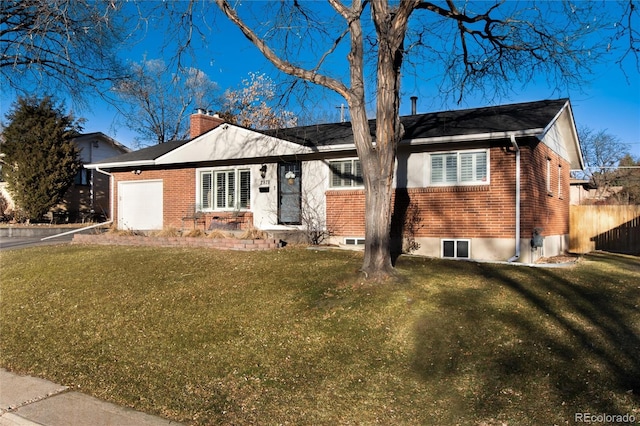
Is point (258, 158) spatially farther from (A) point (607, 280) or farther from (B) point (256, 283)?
(A) point (607, 280)

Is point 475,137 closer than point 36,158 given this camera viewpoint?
Yes

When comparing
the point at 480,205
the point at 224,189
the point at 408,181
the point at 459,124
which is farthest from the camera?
the point at 224,189

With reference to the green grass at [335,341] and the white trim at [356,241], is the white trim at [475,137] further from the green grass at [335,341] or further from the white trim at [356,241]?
the green grass at [335,341]

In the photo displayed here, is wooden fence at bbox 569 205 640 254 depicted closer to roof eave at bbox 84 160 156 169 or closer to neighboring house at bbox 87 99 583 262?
neighboring house at bbox 87 99 583 262

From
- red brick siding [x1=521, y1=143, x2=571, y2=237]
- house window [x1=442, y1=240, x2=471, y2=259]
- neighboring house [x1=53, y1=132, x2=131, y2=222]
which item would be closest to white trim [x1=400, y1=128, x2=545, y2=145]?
red brick siding [x1=521, y1=143, x2=571, y2=237]

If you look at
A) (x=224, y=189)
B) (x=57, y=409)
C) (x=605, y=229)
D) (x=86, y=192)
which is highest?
(x=86, y=192)

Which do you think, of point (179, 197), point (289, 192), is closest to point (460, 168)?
point (289, 192)

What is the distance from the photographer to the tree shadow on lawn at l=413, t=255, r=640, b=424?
4.17 m

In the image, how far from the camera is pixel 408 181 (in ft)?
40.7

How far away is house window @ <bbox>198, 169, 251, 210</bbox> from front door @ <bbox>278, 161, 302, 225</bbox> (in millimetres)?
1131

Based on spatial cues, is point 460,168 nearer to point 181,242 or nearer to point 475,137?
point 475,137

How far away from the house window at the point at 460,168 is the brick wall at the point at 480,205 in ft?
0.56

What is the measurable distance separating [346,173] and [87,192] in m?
21.1

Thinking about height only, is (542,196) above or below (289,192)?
below
